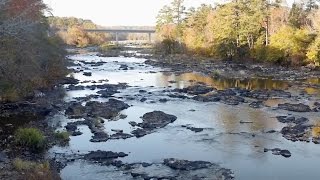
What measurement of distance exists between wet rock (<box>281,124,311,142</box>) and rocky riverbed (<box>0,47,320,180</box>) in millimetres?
60

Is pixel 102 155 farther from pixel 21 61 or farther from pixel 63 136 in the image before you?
pixel 21 61

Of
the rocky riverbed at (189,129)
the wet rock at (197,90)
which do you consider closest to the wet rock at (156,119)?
the rocky riverbed at (189,129)

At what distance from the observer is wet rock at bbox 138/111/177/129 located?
27.5 m

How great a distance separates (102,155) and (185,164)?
13.8ft

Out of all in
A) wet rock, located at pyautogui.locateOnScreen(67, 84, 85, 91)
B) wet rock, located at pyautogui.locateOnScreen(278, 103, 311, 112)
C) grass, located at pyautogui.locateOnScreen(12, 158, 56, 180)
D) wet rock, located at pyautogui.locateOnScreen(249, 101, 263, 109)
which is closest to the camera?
grass, located at pyautogui.locateOnScreen(12, 158, 56, 180)

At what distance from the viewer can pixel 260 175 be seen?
18.2 m

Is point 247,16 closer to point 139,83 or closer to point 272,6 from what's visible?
point 272,6

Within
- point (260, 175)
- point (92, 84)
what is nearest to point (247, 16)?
point (92, 84)

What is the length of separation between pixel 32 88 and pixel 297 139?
75.4 feet

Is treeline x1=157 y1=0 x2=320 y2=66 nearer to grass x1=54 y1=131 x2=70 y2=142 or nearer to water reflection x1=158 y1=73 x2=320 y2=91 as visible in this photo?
water reflection x1=158 y1=73 x2=320 y2=91

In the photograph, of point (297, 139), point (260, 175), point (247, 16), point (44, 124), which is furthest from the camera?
point (247, 16)

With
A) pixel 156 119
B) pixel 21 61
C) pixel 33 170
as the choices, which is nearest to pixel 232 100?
pixel 156 119

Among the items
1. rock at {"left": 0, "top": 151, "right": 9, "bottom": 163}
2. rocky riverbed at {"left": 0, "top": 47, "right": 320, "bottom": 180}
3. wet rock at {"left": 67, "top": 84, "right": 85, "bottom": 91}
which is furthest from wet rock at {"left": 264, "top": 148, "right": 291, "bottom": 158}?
wet rock at {"left": 67, "top": 84, "right": 85, "bottom": 91}

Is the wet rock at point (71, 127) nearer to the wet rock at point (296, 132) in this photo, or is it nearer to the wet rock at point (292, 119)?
the wet rock at point (296, 132)
